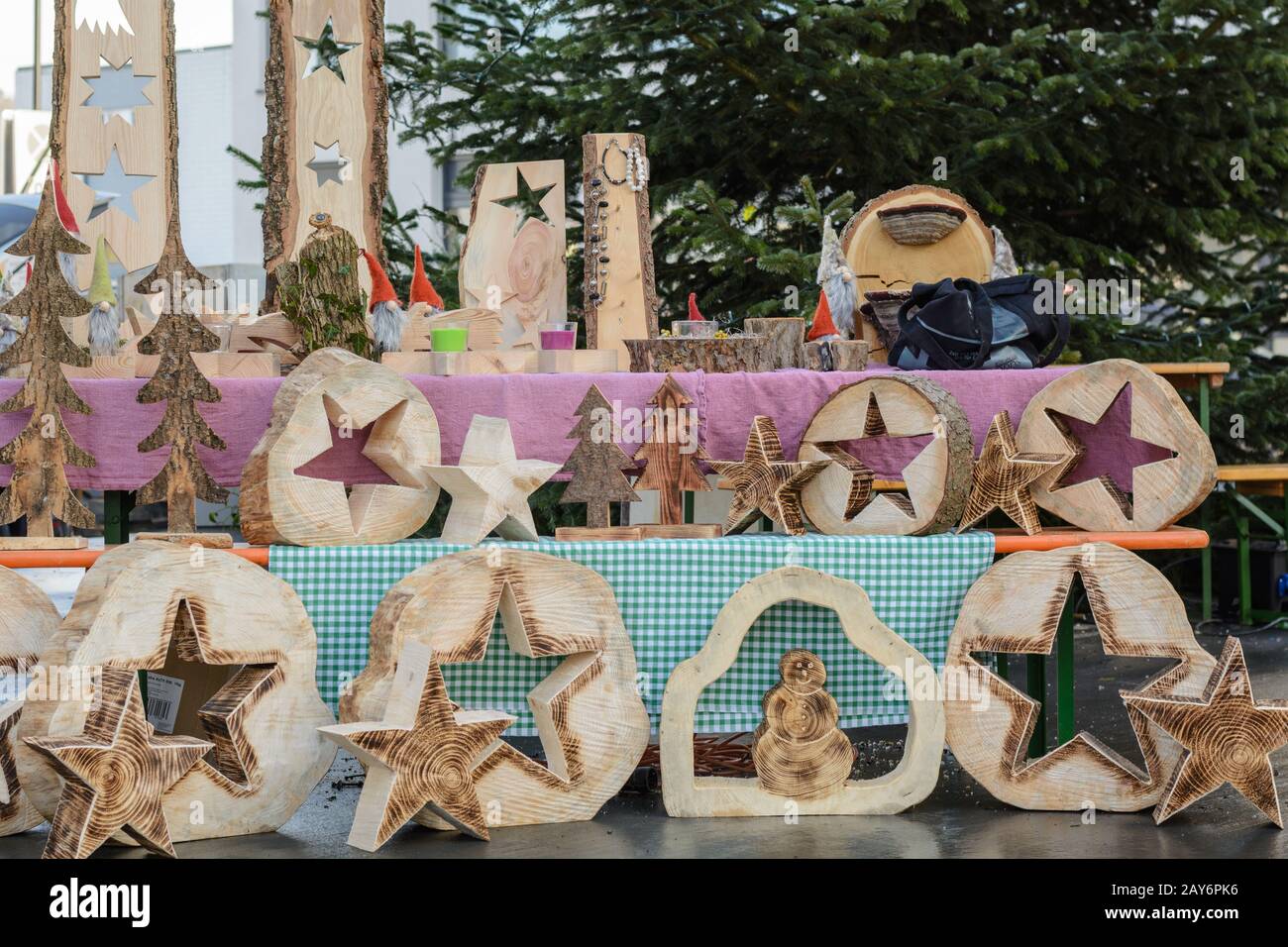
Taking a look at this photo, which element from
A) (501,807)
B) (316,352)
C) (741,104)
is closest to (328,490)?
(316,352)

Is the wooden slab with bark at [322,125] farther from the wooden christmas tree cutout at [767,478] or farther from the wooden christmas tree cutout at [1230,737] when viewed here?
the wooden christmas tree cutout at [1230,737]

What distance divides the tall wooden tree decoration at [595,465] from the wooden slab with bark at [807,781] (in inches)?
20.3

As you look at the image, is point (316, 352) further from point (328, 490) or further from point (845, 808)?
point (845, 808)

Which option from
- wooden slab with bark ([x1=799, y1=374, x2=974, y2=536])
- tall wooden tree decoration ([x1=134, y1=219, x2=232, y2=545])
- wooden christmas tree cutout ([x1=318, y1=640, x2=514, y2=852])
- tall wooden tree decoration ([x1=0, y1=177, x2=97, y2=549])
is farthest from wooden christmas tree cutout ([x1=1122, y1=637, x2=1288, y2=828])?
tall wooden tree decoration ([x1=0, y1=177, x2=97, y2=549])

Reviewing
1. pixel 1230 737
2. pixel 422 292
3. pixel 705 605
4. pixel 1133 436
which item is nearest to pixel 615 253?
pixel 422 292

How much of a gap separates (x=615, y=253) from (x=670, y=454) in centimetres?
90

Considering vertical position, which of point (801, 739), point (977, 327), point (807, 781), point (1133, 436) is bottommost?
point (807, 781)

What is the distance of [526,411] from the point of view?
416 cm

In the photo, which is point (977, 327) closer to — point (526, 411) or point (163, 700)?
point (526, 411)

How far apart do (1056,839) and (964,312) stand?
1.60 meters

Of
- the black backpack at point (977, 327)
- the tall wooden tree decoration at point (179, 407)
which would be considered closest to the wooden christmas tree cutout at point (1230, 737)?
the black backpack at point (977, 327)

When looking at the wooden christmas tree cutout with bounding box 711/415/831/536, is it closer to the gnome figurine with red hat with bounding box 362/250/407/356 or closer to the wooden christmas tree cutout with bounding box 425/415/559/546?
the wooden christmas tree cutout with bounding box 425/415/559/546

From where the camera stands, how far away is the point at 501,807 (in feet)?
11.4

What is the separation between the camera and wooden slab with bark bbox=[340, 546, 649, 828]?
3.46 metres
